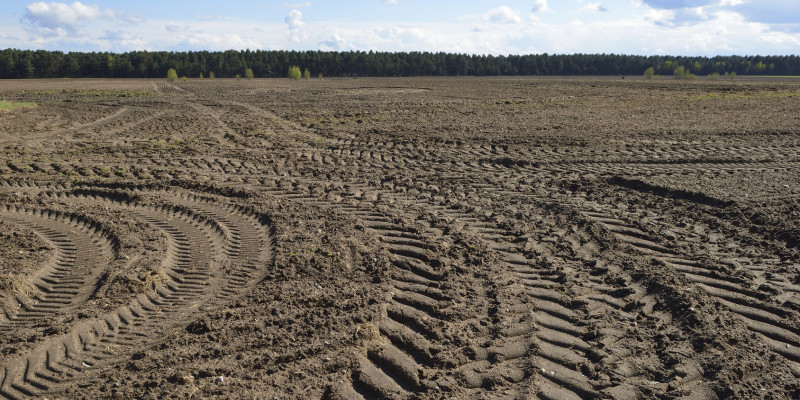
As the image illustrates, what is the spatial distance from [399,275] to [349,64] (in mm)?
89778

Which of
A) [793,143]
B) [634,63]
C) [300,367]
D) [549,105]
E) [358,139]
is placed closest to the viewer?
[300,367]

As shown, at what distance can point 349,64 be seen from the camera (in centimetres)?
9256

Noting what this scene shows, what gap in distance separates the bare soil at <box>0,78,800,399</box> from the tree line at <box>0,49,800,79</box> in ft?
245

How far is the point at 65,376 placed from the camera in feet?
13.6

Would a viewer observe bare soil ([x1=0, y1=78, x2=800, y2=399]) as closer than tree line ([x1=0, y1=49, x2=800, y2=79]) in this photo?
Yes

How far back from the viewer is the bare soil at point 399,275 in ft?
13.9

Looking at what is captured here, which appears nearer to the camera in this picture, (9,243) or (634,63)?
(9,243)

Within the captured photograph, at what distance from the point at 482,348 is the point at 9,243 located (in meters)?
5.74

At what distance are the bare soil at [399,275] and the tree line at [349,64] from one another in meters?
74.6

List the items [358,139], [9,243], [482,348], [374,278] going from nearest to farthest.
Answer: [482,348]
[374,278]
[9,243]
[358,139]

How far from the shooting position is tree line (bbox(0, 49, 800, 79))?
7712 centimetres

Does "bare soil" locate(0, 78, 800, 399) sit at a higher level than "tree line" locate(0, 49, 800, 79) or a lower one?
lower

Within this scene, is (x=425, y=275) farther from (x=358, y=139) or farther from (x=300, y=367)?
(x=358, y=139)

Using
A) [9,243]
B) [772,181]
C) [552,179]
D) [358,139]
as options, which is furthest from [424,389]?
[358,139]
